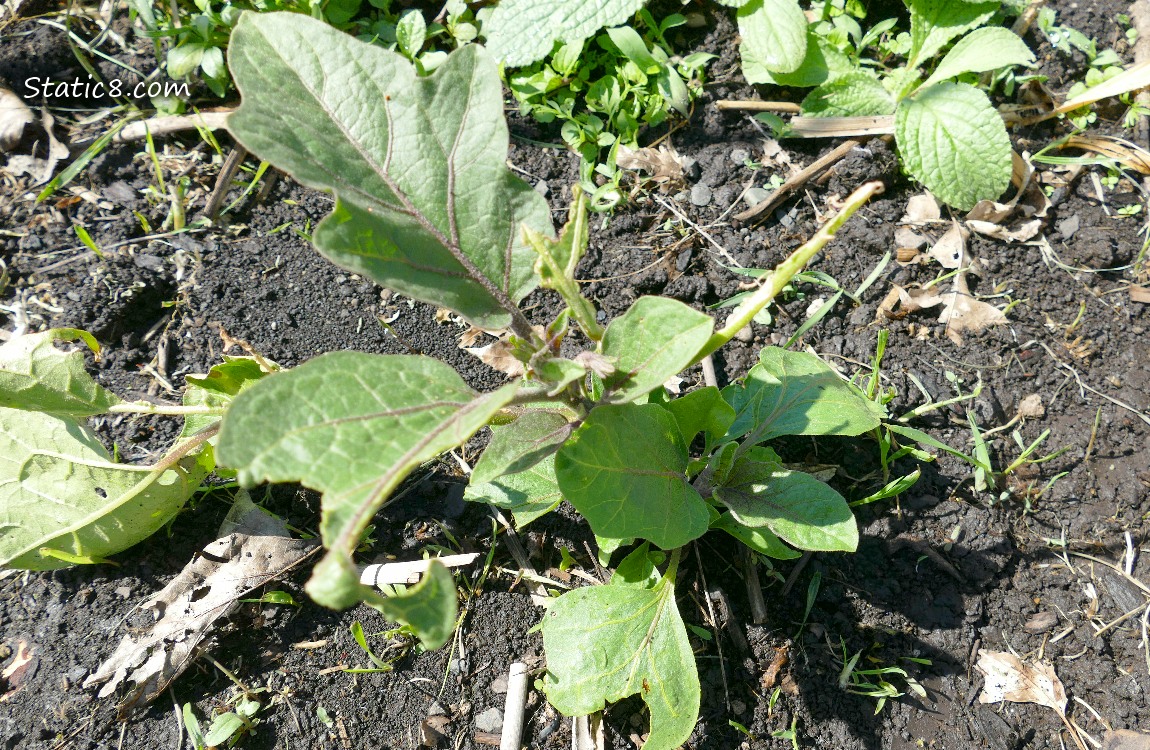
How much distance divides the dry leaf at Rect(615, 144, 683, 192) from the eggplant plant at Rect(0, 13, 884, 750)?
0.99 metres

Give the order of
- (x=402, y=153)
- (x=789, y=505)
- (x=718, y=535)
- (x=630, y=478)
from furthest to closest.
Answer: (x=718, y=535) < (x=789, y=505) < (x=630, y=478) < (x=402, y=153)

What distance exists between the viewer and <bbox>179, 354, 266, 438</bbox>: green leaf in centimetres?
217

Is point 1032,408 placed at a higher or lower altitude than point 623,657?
lower

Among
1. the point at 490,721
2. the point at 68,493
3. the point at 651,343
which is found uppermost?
the point at 651,343

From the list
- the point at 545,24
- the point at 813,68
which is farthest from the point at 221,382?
the point at 813,68

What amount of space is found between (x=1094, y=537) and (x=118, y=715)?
3074 millimetres

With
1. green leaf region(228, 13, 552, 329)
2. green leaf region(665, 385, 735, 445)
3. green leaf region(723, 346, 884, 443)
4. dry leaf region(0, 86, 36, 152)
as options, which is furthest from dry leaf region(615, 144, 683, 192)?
dry leaf region(0, 86, 36, 152)

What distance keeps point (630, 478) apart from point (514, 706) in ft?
2.90

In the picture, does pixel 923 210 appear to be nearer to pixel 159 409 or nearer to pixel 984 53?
pixel 984 53

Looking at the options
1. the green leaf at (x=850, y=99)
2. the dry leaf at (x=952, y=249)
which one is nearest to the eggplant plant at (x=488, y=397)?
the dry leaf at (x=952, y=249)

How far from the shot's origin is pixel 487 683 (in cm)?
225

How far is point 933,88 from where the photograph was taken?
2.87 meters

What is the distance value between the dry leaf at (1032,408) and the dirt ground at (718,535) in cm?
2

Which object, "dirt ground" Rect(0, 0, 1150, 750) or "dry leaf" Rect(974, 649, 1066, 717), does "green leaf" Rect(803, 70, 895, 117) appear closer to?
"dirt ground" Rect(0, 0, 1150, 750)
